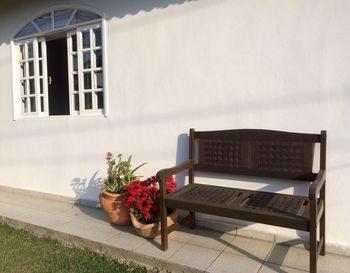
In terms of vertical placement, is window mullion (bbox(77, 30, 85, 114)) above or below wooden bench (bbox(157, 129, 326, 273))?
above

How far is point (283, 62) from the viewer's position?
3.12 metres

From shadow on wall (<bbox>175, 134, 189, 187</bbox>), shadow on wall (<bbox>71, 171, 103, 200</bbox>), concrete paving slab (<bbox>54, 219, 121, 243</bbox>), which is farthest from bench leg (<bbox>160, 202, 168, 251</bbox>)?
shadow on wall (<bbox>71, 171, 103, 200</bbox>)

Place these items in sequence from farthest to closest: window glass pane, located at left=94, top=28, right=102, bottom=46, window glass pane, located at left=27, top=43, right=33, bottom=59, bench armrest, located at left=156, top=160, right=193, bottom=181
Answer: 1. window glass pane, located at left=27, top=43, right=33, bottom=59
2. window glass pane, located at left=94, top=28, right=102, bottom=46
3. bench armrest, located at left=156, top=160, right=193, bottom=181

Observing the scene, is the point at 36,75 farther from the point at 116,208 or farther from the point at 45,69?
the point at 116,208

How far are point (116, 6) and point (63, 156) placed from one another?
224 cm

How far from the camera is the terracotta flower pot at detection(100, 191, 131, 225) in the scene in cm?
366

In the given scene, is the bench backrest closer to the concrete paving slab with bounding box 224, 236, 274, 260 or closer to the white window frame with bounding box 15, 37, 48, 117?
the concrete paving slab with bounding box 224, 236, 274, 260

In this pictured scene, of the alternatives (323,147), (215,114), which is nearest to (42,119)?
(215,114)

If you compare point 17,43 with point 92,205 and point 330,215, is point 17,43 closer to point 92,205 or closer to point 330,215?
point 92,205

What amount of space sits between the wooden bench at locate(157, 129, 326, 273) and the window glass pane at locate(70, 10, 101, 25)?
223 centimetres

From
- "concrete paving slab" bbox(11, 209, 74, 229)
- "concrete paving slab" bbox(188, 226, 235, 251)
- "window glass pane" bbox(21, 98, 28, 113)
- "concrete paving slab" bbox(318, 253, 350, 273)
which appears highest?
"window glass pane" bbox(21, 98, 28, 113)

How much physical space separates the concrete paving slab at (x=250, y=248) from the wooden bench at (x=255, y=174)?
0.48 metres

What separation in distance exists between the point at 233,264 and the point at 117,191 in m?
1.59

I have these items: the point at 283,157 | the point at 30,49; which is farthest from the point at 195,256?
the point at 30,49
